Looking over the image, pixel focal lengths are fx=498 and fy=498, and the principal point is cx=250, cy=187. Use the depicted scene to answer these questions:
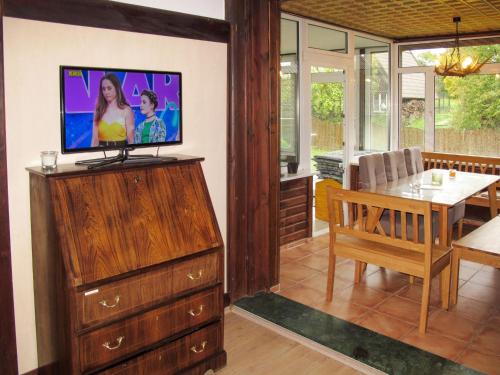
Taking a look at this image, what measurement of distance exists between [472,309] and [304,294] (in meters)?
1.24

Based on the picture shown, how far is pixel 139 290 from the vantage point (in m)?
2.44

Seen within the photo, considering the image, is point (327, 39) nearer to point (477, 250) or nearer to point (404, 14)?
point (404, 14)

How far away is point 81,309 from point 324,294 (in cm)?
219

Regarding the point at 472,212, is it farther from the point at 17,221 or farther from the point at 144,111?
the point at 17,221

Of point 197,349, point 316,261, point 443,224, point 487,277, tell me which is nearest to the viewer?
point 197,349

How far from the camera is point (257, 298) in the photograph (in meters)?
3.78

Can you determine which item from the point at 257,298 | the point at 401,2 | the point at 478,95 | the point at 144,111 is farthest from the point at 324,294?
the point at 478,95

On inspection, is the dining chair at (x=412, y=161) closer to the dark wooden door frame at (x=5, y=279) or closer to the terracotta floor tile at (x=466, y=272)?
the terracotta floor tile at (x=466, y=272)

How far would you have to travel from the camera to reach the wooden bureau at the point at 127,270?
89.7 inches

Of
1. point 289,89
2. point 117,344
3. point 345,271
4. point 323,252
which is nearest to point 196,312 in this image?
point 117,344

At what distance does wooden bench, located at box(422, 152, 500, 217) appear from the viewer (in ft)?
17.9

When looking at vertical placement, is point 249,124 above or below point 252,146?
above

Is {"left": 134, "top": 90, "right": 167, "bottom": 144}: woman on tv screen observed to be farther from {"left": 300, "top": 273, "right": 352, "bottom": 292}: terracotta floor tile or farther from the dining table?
the dining table

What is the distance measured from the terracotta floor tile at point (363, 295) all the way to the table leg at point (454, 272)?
1.57 ft
